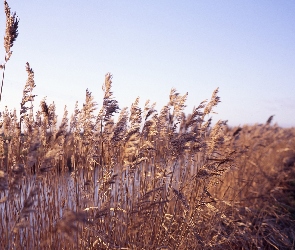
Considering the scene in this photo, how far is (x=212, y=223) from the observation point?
3635 mm

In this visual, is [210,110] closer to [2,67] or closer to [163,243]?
[163,243]

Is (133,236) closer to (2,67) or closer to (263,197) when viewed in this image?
(2,67)

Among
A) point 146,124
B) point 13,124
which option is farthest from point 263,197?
point 13,124

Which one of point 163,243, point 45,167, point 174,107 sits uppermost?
point 174,107

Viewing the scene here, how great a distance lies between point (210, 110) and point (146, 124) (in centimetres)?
120

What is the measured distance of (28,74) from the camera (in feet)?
9.73

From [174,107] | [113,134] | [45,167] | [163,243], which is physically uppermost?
[174,107]

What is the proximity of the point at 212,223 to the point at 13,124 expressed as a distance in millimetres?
2094

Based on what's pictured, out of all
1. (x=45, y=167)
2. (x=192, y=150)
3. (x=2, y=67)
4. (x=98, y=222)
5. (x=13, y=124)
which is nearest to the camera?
(x=45, y=167)

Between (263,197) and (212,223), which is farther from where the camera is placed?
(263,197)

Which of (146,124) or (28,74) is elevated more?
(28,74)

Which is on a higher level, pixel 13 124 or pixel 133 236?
pixel 13 124

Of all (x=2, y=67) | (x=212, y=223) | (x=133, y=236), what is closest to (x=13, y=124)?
(x=2, y=67)

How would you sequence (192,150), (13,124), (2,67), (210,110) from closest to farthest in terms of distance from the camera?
(2,67), (13,124), (192,150), (210,110)
